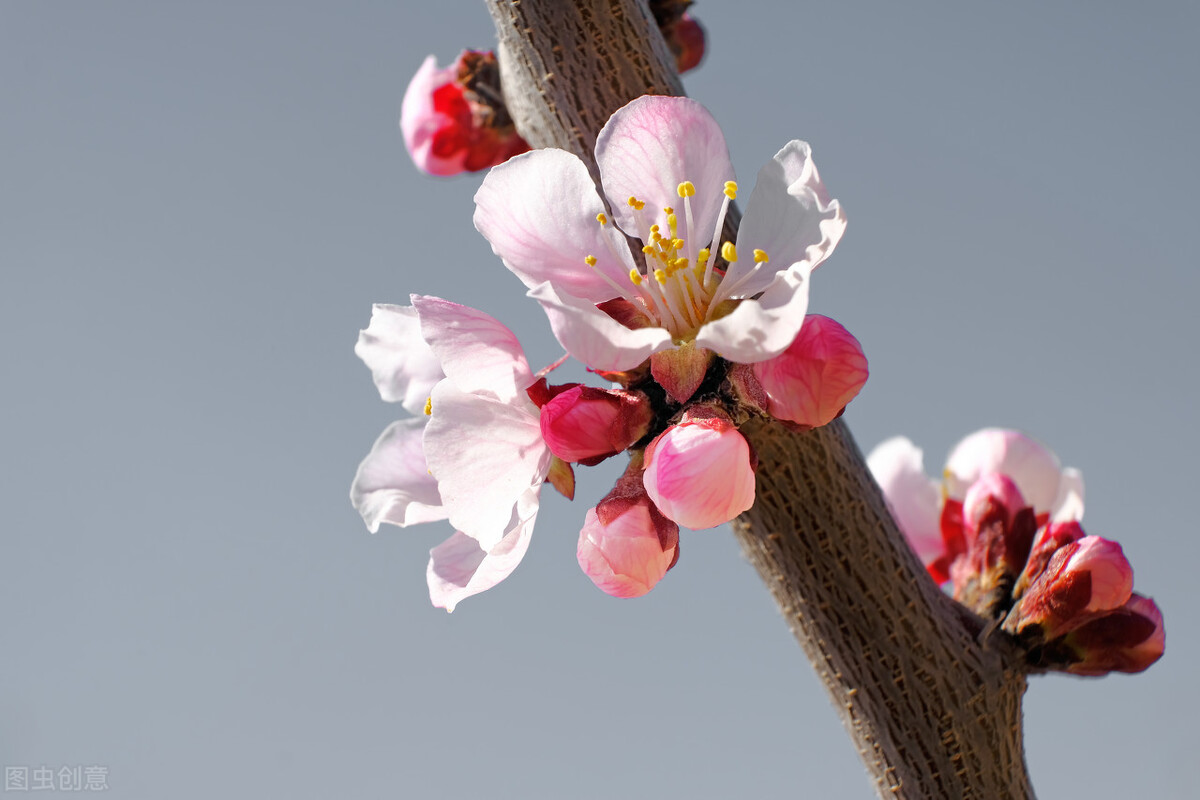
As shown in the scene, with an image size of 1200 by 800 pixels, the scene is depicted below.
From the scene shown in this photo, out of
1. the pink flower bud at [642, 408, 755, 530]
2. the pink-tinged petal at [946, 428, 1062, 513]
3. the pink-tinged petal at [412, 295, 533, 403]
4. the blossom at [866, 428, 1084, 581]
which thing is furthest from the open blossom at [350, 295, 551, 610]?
the pink-tinged petal at [946, 428, 1062, 513]

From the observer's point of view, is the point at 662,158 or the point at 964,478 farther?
the point at 964,478

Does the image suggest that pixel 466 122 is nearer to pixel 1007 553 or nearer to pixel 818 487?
pixel 818 487

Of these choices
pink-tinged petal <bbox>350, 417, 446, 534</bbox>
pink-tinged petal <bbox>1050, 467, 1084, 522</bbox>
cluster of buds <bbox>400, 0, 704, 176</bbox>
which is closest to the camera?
pink-tinged petal <bbox>350, 417, 446, 534</bbox>

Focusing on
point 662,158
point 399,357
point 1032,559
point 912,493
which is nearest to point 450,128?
point 399,357

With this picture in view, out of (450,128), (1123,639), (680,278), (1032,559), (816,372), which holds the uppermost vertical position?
(450,128)

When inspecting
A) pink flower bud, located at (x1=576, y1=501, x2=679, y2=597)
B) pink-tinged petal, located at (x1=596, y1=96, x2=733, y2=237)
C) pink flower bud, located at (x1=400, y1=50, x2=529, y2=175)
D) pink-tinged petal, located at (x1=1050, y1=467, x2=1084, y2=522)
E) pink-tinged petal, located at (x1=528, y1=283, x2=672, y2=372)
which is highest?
pink flower bud, located at (x1=400, y1=50, x2=529, y2=175)

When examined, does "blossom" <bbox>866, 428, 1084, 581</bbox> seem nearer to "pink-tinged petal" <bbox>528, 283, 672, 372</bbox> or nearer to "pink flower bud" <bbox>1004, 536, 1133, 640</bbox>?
"pink flower bud" <bbox>1004, 536, 1133, 640</bbox>

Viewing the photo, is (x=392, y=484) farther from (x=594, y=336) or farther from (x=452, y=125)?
(x=452, y=125)
